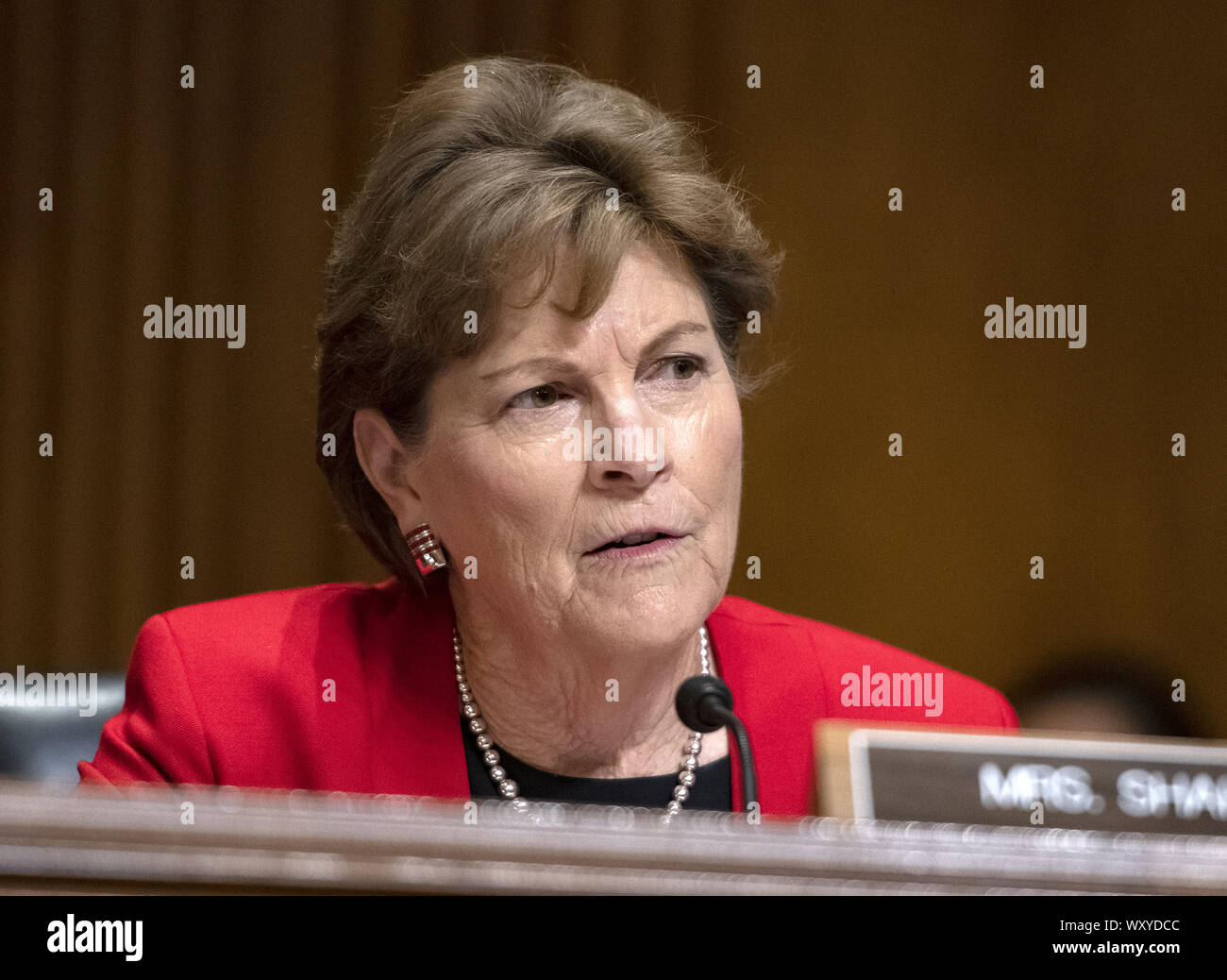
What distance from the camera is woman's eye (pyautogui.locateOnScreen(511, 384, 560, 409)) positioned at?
110 cm

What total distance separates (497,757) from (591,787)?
0.09 metres

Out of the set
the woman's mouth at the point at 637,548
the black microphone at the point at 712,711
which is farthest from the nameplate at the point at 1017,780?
the woman's mouth at the point at 637,548

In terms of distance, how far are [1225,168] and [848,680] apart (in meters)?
1.43

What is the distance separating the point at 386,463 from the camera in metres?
1.22

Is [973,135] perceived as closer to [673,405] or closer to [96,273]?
[673,405]

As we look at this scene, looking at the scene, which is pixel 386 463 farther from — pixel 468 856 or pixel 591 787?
pixel 468 856

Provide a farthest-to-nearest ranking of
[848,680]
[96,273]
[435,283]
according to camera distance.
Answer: [96,273]
[848,680]
[435,283]

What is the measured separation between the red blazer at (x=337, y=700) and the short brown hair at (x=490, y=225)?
0.12 metres

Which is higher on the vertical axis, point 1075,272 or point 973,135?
point 973,135

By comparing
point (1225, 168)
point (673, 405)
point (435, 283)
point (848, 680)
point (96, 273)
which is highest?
point (1225, 168)

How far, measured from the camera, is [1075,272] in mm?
2143

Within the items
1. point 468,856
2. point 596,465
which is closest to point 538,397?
point 596,465
